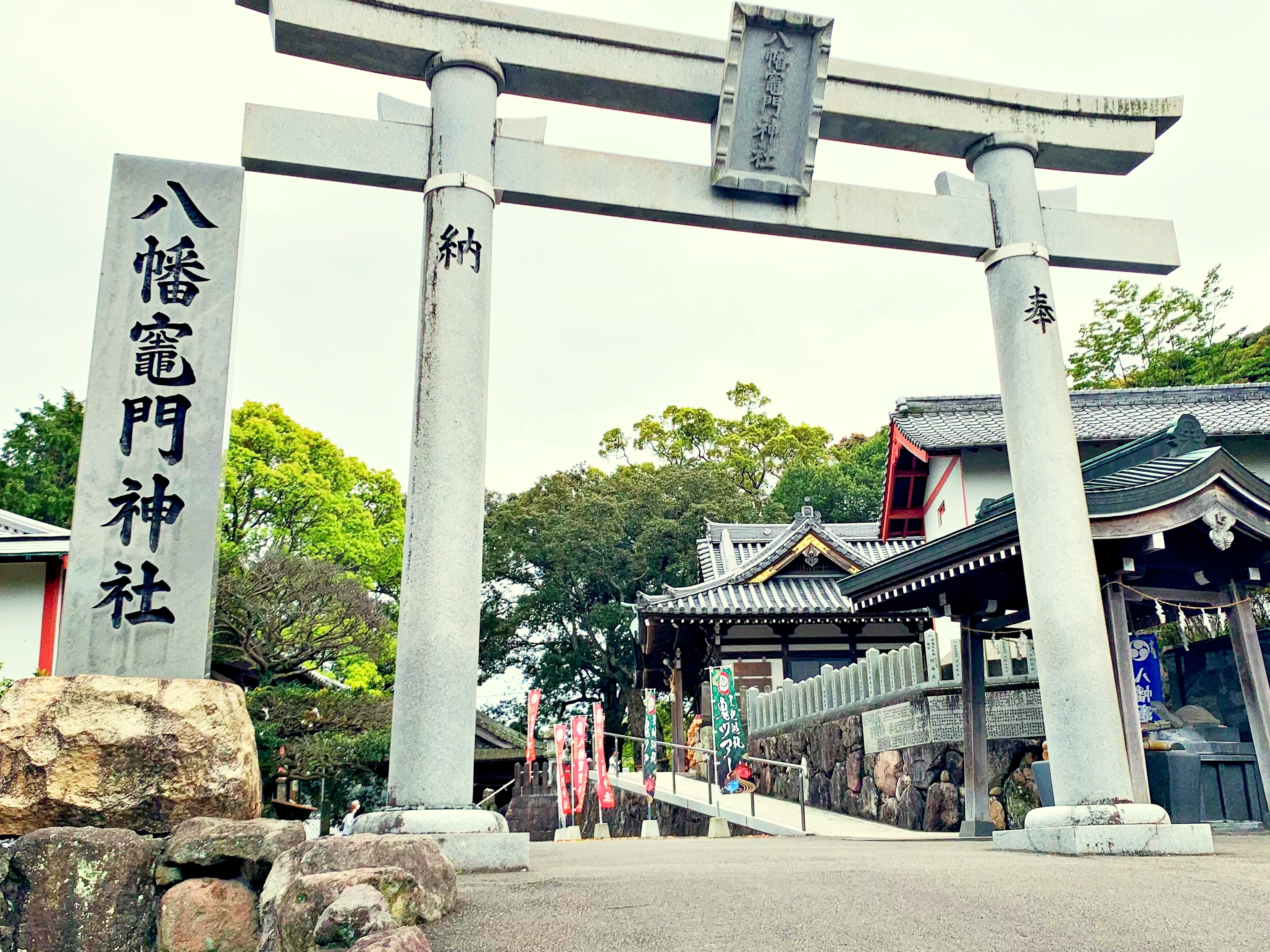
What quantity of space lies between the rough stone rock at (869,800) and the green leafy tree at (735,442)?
30.8 metres

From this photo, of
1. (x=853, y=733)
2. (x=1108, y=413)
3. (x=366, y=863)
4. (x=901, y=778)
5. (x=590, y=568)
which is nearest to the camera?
(x=366, y=863)

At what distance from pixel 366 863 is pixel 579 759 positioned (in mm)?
15753

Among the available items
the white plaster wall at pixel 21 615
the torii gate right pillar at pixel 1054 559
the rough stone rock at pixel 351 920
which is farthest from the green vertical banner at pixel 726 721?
the rough stone rock at pixel 351 920

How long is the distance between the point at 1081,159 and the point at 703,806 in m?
11.4

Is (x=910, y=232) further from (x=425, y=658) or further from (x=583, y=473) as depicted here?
(x=583, y=473)

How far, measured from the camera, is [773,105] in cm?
856

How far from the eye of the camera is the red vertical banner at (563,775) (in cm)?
2023

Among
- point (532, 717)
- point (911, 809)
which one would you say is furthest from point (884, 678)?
point (532, 717)

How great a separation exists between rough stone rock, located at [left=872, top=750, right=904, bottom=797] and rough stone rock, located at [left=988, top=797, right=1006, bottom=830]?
5.03ft

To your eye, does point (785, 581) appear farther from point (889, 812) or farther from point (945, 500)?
point (889, 812)

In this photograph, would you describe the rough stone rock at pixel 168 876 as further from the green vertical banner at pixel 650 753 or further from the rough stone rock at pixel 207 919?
the green vertical banner at pixel 650 753

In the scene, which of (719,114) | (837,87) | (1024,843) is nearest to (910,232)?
(837,87)

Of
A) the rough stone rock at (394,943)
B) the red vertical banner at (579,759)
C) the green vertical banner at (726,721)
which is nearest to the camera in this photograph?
the rough stone rock at (394,943)

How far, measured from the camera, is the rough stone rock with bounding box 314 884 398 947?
11.7 ft
